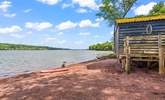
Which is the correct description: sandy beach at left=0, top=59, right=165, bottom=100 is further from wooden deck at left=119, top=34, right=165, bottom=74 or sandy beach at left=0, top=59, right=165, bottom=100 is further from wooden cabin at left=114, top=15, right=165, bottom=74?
wooden cabin at left=114, top=15, right=165, bottom=74

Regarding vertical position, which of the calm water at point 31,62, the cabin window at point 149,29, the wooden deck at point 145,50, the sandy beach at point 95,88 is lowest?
the calm water at point 31,62

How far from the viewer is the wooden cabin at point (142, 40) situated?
2003 cm

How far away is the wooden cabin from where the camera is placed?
65.7 ft

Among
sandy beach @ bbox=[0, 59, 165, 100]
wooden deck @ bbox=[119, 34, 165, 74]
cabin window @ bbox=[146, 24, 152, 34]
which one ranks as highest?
cabin window @ bbox=[146, 24, 152, 34]

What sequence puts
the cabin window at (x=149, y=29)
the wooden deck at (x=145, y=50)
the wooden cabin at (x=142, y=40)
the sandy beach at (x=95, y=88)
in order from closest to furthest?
the sandy beach at (x=95, y=88) → the wooden deck at (x=145, y=50) → the wooden cabin at (x=142, y=40) → the cabin window at (x=149, y=29)

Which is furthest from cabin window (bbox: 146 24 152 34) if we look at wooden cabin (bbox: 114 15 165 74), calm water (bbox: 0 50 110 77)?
calm water (bbox: 0 50 110 77)

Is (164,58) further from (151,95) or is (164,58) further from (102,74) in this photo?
(151,95)

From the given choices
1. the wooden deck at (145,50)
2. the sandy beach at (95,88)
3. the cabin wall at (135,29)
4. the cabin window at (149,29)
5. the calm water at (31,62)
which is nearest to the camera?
the sandy beach at (95,88)

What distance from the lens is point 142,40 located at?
73.5 ft

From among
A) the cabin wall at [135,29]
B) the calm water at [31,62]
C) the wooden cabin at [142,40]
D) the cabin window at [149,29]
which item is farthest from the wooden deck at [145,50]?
the calm water at [31,62]

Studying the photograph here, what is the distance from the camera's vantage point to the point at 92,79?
17828 mm

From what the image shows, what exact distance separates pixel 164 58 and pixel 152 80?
2680 millimetres

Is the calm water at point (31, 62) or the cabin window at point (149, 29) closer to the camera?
the cabin window at point (149, 29)

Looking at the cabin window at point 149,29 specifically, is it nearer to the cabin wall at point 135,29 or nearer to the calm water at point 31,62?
the cabin wall at point 135,29
